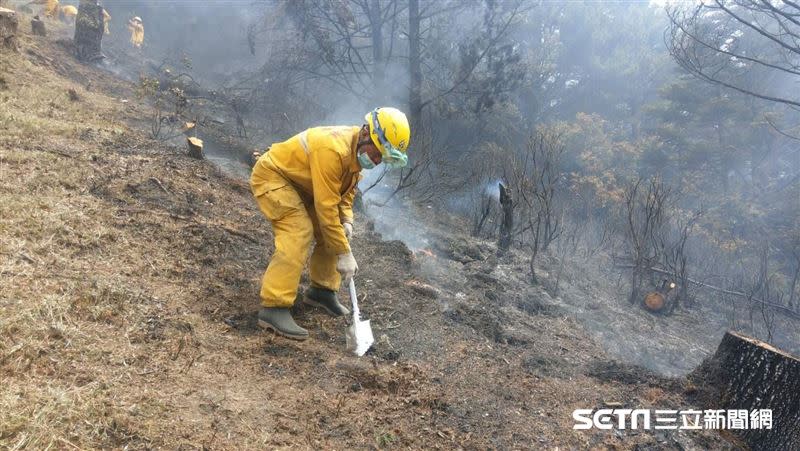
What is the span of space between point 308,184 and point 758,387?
3307mm

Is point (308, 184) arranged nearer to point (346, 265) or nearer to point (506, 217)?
point (346, 265)

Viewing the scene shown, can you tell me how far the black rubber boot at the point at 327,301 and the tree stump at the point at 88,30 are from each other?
521 inches

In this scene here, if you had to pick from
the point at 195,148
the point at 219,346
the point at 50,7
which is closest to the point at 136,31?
the point at 50,7

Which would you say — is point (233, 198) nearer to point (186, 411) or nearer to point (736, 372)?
point (186, 411)

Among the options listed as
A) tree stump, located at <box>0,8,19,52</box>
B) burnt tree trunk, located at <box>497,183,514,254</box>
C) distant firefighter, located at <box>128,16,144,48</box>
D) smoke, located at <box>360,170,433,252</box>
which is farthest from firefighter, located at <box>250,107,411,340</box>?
distant firefighter, located at <box>128,16,144,48</box>

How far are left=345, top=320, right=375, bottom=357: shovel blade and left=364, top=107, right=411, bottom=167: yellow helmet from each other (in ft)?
3.85

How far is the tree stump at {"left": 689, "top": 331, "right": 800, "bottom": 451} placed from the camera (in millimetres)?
3156

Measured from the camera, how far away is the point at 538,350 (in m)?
4.30

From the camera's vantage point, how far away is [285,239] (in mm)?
3441

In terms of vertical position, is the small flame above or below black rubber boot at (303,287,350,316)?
below

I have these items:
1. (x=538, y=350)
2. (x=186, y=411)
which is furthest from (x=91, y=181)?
(x=538, y=350)

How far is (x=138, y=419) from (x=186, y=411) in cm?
21

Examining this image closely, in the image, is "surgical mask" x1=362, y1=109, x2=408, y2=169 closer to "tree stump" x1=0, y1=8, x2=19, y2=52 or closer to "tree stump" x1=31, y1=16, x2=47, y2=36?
"tree stump" x1=0, y1=8, x2=19, y2=52

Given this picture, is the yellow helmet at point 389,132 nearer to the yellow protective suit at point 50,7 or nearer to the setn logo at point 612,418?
the setn logo at point 612,418
